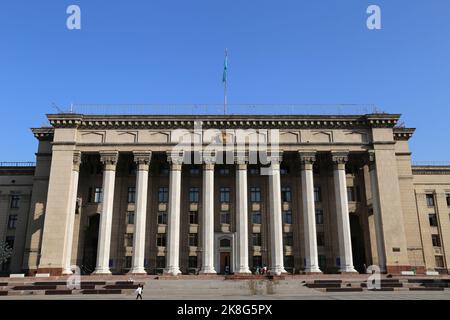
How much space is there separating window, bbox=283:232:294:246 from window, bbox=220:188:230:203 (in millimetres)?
8274

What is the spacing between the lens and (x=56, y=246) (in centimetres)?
4353

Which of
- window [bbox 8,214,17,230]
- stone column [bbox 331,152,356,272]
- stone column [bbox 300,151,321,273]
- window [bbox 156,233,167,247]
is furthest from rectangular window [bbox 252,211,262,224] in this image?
window [bbox 8,214,17,230]

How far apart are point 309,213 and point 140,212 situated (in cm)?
1893

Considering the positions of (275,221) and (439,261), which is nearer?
(275,221)

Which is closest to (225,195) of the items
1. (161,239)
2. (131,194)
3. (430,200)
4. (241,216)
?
(241,216)

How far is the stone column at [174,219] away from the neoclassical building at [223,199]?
0.12m

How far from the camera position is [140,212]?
45031mm

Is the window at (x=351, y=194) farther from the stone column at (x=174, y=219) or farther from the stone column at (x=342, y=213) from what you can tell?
the stone column at (x=174, y=219)

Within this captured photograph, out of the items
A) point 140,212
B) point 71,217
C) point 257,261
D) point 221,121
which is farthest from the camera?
point 257,261

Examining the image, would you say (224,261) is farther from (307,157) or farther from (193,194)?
(307,157)

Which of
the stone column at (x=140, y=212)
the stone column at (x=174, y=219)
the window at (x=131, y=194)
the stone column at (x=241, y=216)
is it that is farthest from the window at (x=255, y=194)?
the window at (x=131, y=194)
